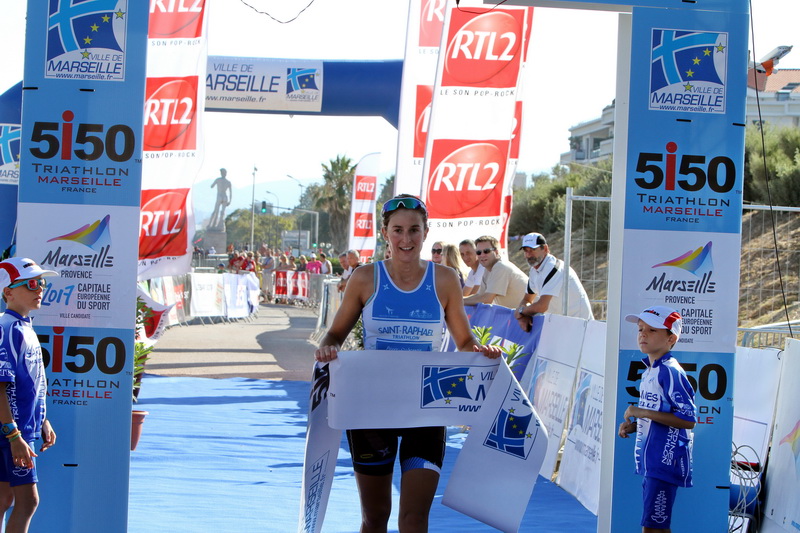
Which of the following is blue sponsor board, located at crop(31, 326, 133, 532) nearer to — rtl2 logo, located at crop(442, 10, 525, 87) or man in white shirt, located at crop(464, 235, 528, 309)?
man in white shirt, located at crop(464, 235, 528, 309)

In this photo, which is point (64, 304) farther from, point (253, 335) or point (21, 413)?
point (253, 335)

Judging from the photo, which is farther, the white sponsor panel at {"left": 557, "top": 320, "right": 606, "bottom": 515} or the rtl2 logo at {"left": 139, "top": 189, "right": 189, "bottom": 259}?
the rtl2 logo at {"left": 139, "top": 189, "right": 189, "bottom": 259}

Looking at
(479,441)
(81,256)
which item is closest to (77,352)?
(81,256)

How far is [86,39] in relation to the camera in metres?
5.21

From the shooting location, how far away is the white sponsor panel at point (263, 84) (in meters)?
15.6

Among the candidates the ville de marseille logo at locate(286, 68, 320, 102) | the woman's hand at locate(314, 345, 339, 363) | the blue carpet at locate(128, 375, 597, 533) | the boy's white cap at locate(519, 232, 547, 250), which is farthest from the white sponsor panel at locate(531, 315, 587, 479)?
the ville de marseille logo at locate(286, 68, 320, 102)

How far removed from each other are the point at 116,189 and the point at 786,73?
6955 centimetres

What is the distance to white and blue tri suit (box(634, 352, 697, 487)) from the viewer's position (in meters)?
4.82

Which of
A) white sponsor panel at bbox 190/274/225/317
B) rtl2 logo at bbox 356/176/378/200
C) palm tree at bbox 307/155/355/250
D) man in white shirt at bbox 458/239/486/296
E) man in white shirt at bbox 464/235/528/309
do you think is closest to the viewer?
man in white shirt at bbox 464/235/528/309

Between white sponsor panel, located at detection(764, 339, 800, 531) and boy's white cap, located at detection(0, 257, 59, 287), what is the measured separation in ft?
14.0

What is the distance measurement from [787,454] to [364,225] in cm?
1720

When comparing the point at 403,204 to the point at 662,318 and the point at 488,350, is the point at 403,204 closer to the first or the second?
the point at 488,350

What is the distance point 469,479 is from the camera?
4605 millimetres

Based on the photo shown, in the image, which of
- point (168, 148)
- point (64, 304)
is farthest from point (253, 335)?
point (64, 304)
